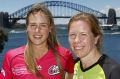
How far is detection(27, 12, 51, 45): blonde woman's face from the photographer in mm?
3391

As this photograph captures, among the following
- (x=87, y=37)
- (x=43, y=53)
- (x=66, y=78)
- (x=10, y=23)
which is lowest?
(x=10, y=23)

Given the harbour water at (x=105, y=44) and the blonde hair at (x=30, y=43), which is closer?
the blonde hair at (x=30, y=43)

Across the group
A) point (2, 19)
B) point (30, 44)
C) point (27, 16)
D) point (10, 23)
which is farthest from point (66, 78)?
point (10, 23)

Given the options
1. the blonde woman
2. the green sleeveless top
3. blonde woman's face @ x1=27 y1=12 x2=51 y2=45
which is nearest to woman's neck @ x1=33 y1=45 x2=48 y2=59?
the blonde woman

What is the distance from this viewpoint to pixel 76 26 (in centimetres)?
286

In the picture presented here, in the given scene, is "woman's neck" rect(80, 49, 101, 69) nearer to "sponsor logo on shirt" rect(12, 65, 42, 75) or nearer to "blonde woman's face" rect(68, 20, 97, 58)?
"blonde woman's face" rect(68, 20, 97, 58)

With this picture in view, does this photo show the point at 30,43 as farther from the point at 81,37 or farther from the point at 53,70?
the point at 81,37

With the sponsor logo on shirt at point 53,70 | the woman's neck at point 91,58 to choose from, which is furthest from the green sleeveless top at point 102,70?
the sponsor logo on shirt at point 53,70

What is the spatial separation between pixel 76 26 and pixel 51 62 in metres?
0.79

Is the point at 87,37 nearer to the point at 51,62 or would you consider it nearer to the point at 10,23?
the point at 51,62

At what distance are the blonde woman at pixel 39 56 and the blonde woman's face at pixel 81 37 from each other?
58 centimetres

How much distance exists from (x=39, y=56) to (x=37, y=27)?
30 centimetres

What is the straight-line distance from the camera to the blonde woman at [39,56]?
11.2 ft

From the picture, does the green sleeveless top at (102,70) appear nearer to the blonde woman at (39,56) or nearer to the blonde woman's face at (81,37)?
the blonde woman's face at (81,37)
